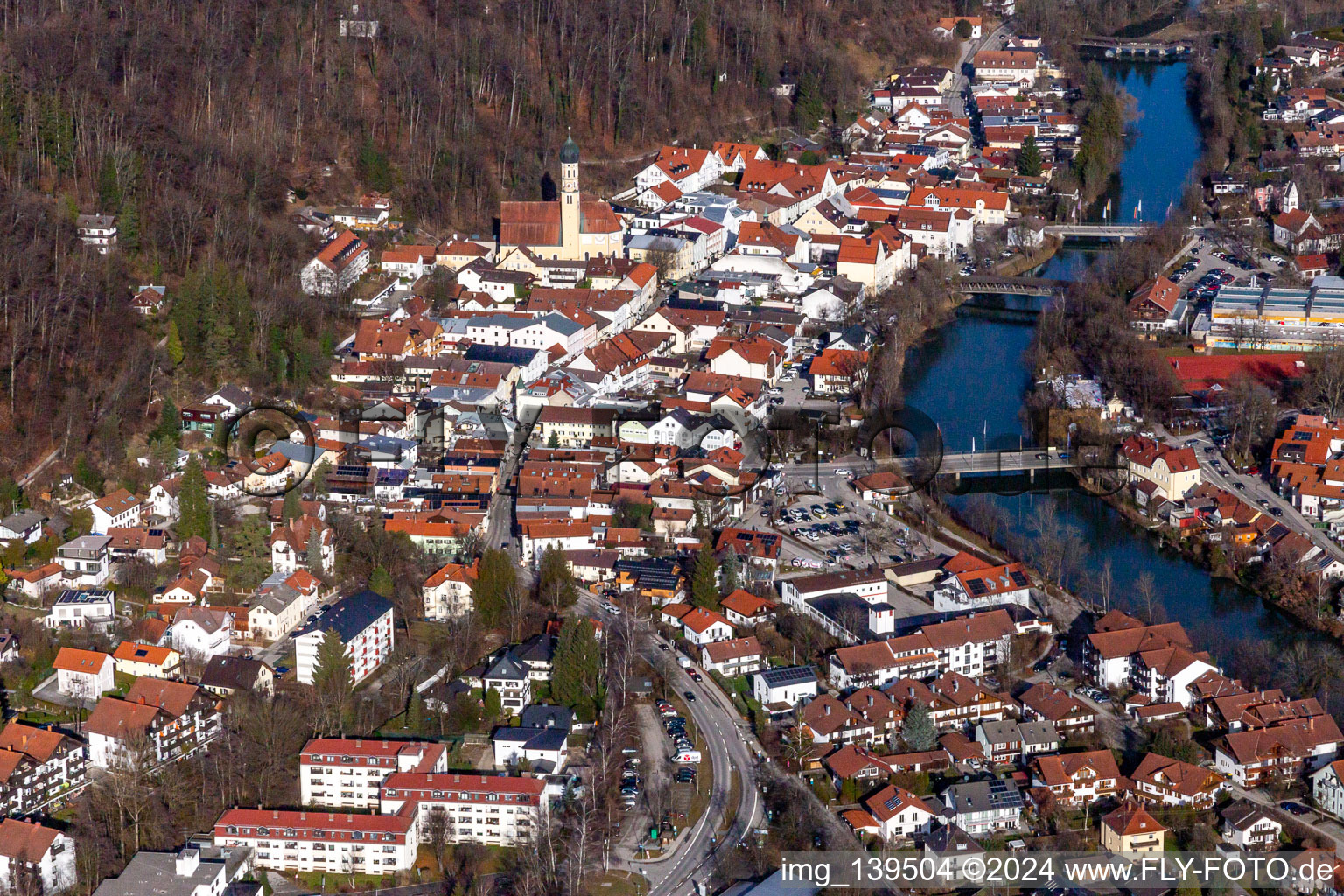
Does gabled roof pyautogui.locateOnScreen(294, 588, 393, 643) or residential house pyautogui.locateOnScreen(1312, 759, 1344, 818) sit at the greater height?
gabled roof pyautogui.locateOnScreen(294, 588, 393, 643)

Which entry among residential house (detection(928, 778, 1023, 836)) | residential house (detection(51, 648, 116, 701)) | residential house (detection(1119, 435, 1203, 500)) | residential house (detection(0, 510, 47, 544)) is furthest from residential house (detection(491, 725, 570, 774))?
residential house (detection(1119, 435, 1203, 500))

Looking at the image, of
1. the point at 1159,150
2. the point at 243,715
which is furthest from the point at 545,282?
the point at 1159,150

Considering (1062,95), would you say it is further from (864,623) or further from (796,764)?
(796,764)

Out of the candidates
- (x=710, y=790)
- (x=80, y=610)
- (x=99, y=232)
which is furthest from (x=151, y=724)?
(x=99, y=232)

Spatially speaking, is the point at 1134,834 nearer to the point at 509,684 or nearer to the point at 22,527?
the point at 509,684

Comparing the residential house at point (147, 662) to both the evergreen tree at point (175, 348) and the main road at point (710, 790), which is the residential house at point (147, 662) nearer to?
the main road at point (710, 790)

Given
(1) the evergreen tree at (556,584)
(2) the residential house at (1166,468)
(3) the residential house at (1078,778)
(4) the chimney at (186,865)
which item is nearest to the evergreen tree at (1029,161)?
(2) the residential house at (1166,468)

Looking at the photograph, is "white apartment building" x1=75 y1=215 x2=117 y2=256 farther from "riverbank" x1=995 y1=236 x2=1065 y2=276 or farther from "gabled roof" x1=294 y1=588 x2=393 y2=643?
"riverbank" x1=995 y1=236 x2=1065 y2=276
